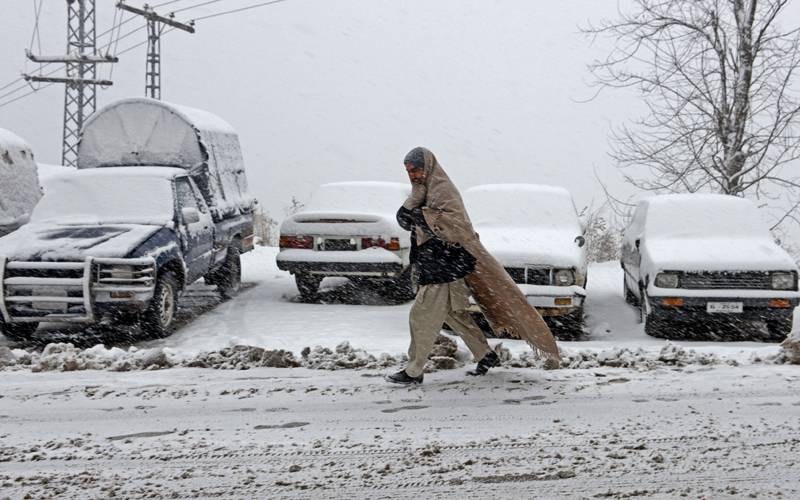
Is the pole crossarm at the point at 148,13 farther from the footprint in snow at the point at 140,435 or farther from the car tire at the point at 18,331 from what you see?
the footprint in snow at the point at 140,435

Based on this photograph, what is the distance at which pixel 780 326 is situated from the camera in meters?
8.77

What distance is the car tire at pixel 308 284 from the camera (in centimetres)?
1116

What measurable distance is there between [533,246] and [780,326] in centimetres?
291

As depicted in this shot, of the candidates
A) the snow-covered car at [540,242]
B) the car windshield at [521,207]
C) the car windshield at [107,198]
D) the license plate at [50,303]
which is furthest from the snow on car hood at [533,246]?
the license plate at [50,303]

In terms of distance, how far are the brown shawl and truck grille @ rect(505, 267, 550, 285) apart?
2819mm

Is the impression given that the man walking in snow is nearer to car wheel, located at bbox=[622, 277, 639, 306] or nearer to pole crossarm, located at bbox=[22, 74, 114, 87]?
car wheel, located at bbox=[622, 277, 639, 306]

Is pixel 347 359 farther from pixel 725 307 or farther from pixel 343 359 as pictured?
pixel 725 307

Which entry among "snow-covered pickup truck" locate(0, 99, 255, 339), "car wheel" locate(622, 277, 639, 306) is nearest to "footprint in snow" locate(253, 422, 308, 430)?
"snow-covered pickup truck" locate(0, 99, 255, 339)

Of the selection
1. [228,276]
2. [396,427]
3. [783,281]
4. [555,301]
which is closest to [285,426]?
[396,427]

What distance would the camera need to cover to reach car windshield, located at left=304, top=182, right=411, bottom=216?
37.4 ft

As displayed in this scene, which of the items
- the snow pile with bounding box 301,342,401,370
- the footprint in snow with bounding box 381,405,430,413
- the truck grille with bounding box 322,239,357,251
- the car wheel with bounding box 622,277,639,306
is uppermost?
the truck grille with bounding box 322,239,357,251

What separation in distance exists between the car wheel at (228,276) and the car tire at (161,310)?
8.77 feet

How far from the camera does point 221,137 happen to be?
12.9 metres

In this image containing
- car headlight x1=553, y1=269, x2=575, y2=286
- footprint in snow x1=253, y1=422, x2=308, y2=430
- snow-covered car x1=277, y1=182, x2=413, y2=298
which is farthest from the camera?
snow-covered car x1=277, y1=182, x2=413, y2=298
